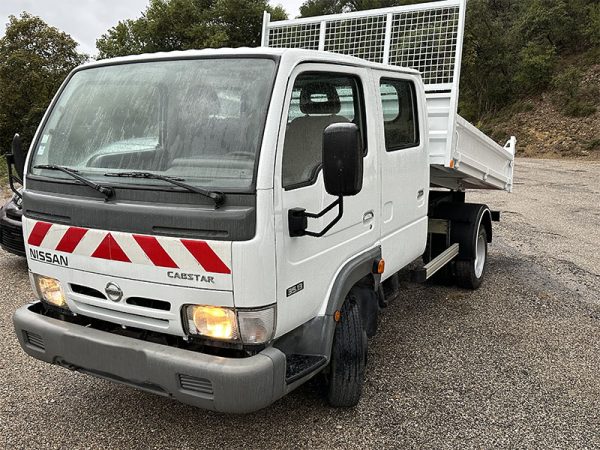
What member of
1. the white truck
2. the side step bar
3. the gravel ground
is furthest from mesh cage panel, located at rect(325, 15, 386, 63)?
the gravel ground

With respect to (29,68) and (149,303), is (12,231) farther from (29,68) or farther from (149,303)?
(29,68)

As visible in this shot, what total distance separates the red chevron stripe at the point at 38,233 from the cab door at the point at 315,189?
1.27 meters

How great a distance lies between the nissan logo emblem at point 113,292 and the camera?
2650mm

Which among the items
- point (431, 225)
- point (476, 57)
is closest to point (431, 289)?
point (431, 225)

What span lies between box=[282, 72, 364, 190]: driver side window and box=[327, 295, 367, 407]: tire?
894 millimetres

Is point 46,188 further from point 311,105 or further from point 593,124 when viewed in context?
point 593,124

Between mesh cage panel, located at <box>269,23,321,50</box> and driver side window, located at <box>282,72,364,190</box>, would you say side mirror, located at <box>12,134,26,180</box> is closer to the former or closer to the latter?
driver side window, located at <box>282,72,364,190</box>

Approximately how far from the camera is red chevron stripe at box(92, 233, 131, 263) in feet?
8.50

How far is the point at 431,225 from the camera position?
17.7 ft

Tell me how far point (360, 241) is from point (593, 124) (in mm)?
25985

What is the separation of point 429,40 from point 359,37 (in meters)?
0.66

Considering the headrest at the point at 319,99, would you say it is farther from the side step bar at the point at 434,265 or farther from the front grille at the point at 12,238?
the front grille at the point at 12,238

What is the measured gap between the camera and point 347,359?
311cm

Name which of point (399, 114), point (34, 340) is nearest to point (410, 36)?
point (399, 114)
